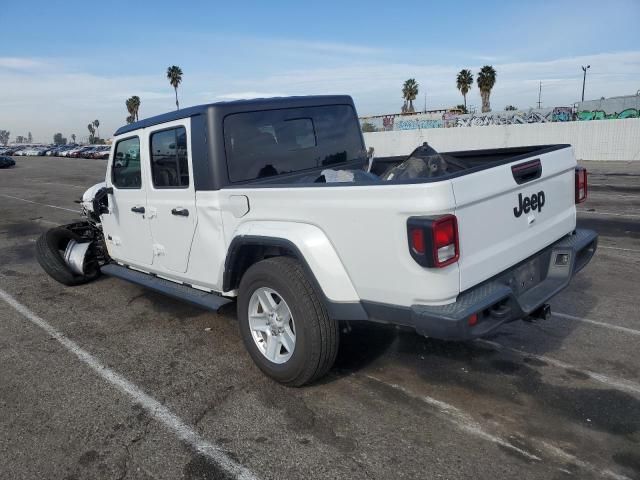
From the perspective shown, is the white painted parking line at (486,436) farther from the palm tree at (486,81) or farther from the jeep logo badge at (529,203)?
the palm tree at (486,81)

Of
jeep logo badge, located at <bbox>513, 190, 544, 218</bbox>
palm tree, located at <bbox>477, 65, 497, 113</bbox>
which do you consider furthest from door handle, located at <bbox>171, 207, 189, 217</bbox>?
palm tree, located at <bbox>477, 65, 497, 113</bbox>

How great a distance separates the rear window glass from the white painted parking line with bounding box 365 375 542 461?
1.91 metres

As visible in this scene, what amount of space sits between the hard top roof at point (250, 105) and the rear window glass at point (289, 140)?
0.13ft

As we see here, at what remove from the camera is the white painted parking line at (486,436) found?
2.63 m

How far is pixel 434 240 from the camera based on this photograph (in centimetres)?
260

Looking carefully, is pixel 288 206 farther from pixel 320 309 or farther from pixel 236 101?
pixel 236 101

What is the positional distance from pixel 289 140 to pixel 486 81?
178 ft

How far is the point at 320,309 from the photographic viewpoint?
10.5ft

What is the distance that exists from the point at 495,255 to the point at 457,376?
3.55 ft

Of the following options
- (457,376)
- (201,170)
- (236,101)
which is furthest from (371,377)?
(236,101)

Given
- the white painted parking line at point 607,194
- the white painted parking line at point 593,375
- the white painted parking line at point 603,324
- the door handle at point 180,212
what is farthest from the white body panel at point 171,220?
the white painted parking line at point 607,194

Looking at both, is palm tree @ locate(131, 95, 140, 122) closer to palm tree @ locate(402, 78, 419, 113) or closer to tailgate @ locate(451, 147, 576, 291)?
palm tree @ locate(402, 78, 419, 113)

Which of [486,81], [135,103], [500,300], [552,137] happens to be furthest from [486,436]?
[135,103]

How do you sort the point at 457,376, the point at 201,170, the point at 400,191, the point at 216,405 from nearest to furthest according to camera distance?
1. the point at 400,191
2. the point at 216,405
3. the point at 457,376
4. the point at 201,170
